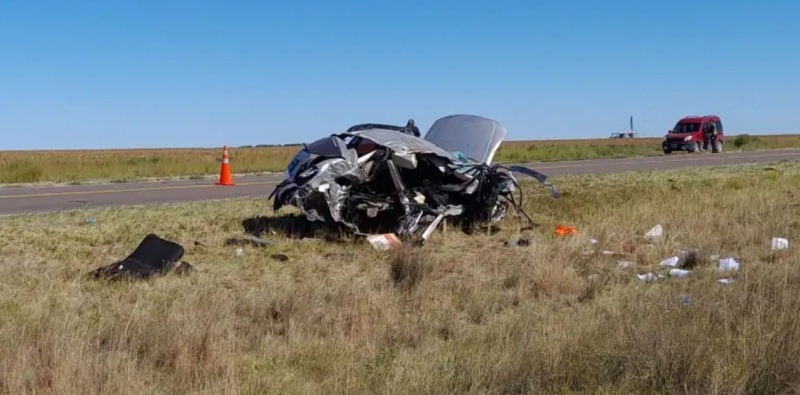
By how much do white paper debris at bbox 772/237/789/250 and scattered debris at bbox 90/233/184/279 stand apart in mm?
6692

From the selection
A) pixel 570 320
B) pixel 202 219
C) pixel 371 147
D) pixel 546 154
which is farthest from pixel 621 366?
pixel 546 154

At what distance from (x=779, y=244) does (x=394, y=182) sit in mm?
4632

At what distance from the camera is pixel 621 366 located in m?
4.57

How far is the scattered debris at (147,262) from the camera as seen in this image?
25.0 ft

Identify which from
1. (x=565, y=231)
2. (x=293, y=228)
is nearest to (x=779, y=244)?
(x=565, y=231)

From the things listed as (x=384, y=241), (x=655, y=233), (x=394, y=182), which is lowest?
(x=655, y=233)

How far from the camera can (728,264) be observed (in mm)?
8258

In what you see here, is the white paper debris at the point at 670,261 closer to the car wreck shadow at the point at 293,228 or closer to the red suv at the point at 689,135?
the car wreck shadow at the point at 293,228

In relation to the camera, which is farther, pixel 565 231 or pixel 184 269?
pixel 565 231

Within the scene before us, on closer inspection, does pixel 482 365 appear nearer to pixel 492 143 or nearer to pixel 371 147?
pixel 371 147

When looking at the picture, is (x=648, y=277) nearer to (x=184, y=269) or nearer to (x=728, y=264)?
(x=728, y=264)

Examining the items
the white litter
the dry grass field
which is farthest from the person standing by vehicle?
the white litter

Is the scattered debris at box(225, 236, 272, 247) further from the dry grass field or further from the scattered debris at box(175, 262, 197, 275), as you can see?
the scattered debris at box(175, 262, 197, 275)

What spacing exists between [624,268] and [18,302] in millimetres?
5775
